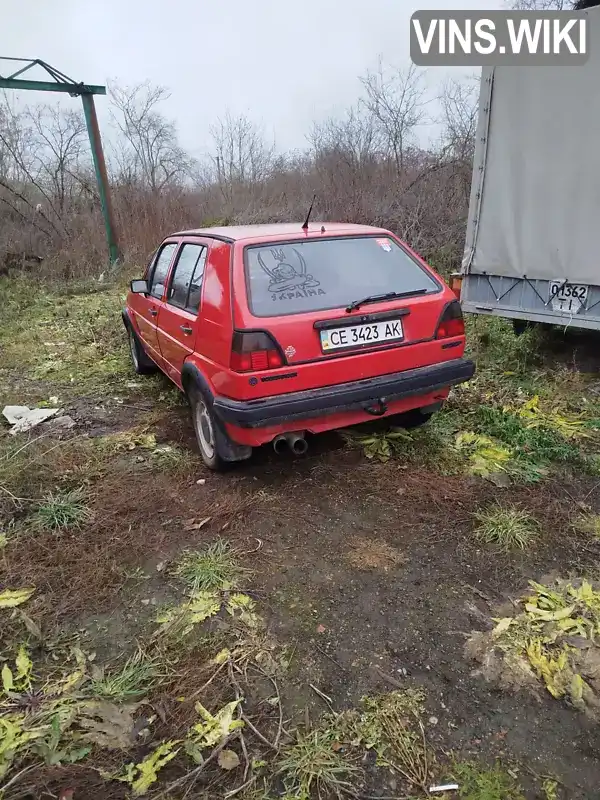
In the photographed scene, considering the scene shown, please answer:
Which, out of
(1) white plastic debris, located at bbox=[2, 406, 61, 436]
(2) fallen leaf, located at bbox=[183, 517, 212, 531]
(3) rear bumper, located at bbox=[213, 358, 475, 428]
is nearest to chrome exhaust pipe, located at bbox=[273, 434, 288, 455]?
(3) rear bumper, located at bbox=[213, 358, 475, 428]

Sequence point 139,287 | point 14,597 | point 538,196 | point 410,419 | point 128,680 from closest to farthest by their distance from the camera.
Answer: point 128,680 < point 14,597 < point 410,419 < point 139,287 < point 538,196

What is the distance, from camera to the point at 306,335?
3.18m

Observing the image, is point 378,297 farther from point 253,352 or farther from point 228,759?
point 228,759

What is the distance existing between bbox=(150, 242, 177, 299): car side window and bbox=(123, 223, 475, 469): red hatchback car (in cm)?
74

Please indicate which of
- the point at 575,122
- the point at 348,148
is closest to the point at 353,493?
the point at 575,122

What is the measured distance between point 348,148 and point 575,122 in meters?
10.4

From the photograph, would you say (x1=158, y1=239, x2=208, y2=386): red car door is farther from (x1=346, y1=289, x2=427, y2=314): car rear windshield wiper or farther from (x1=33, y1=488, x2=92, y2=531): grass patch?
(x1=33, y1=488, x2=92, y2=531): grass patch

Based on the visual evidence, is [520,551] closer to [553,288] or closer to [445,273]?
[553,288]

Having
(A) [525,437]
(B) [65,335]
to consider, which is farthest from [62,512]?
(B) [65,335]

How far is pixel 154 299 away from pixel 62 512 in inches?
84.9

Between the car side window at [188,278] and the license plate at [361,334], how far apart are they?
999mm

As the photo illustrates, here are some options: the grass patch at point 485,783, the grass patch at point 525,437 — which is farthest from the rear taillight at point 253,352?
the grass patch at point 485,783

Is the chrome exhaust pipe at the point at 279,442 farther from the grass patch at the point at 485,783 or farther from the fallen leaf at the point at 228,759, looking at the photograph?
the grass patch at the point at 485,783

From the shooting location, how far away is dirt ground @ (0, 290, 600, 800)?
6.49 feet
